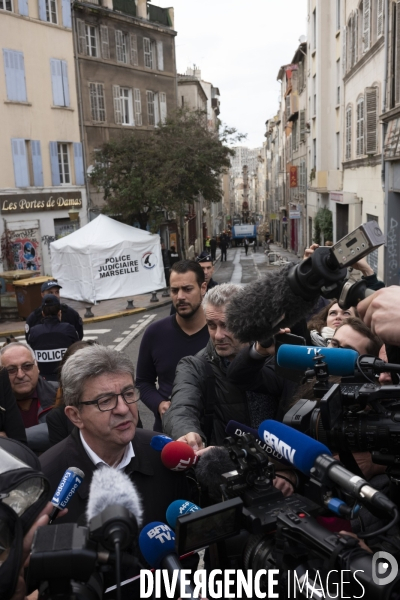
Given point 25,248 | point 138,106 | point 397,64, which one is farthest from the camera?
point 138,106

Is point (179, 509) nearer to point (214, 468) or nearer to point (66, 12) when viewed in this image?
point (214, 468)

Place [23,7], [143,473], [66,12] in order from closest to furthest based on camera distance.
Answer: [143,473]
[23,7]
[66,12]

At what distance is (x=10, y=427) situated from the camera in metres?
3.88

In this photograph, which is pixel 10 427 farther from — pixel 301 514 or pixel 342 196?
pixel 342 196

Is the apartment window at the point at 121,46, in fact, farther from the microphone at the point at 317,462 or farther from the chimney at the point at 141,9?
the microphone at the point at 317,462

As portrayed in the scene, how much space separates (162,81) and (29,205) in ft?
42.0

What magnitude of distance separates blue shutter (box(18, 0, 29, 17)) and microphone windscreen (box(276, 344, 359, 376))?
77.6ft

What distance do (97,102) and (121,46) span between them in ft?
13.0

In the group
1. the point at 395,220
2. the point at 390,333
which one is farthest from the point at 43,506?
the point at 395,220

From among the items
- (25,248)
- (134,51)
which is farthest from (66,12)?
(25,248)

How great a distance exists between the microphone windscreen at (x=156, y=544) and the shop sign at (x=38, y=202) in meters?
21.8

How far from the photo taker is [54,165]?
79.3 ft

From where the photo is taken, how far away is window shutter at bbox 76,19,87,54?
2603 cm

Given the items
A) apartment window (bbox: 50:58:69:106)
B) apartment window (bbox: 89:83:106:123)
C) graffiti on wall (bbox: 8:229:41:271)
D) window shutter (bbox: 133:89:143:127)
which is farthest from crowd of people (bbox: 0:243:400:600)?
window shutter (bbox: 133:89:143:127)
